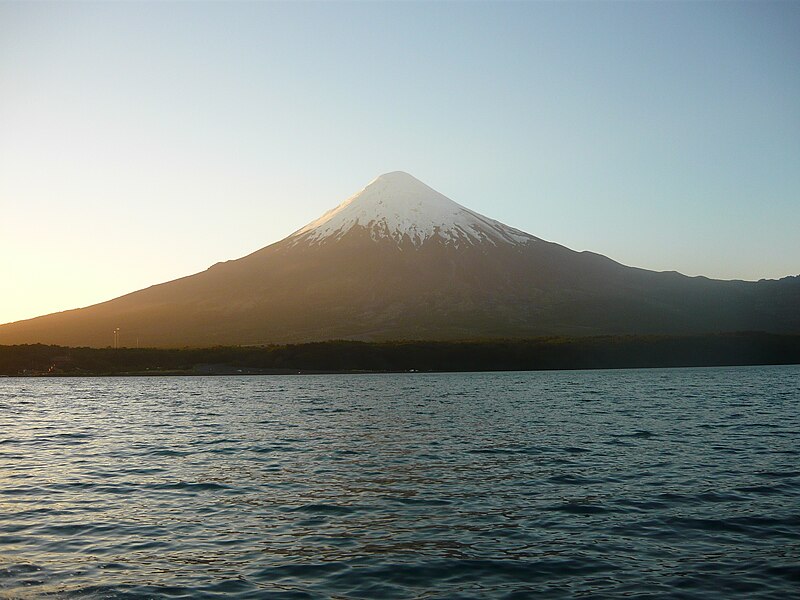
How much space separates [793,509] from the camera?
20812mm

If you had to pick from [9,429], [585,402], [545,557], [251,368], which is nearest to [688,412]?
[585,402]

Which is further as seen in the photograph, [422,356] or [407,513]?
[422,356]

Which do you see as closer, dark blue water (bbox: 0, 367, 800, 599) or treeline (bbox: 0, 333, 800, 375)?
dark blue water (bbox: 0, 367, 800, 599)

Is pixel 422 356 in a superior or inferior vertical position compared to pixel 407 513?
superior

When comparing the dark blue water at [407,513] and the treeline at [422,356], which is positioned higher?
the treeline at [422,356]

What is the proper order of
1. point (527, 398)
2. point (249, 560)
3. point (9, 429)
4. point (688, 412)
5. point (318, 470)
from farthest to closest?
point (527, 398), point (688, 412), point (9, 429), point (318, 470), point (249, 560)

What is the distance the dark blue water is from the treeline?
441ft

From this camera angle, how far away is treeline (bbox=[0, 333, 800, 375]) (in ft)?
577

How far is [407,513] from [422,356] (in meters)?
158

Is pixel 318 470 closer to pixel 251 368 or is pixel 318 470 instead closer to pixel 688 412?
pixel 688 412

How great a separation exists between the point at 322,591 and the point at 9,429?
38.8 m

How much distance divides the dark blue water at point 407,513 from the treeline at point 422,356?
5296 inches

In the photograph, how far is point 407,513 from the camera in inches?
825

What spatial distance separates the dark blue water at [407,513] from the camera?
15250 millimetres
